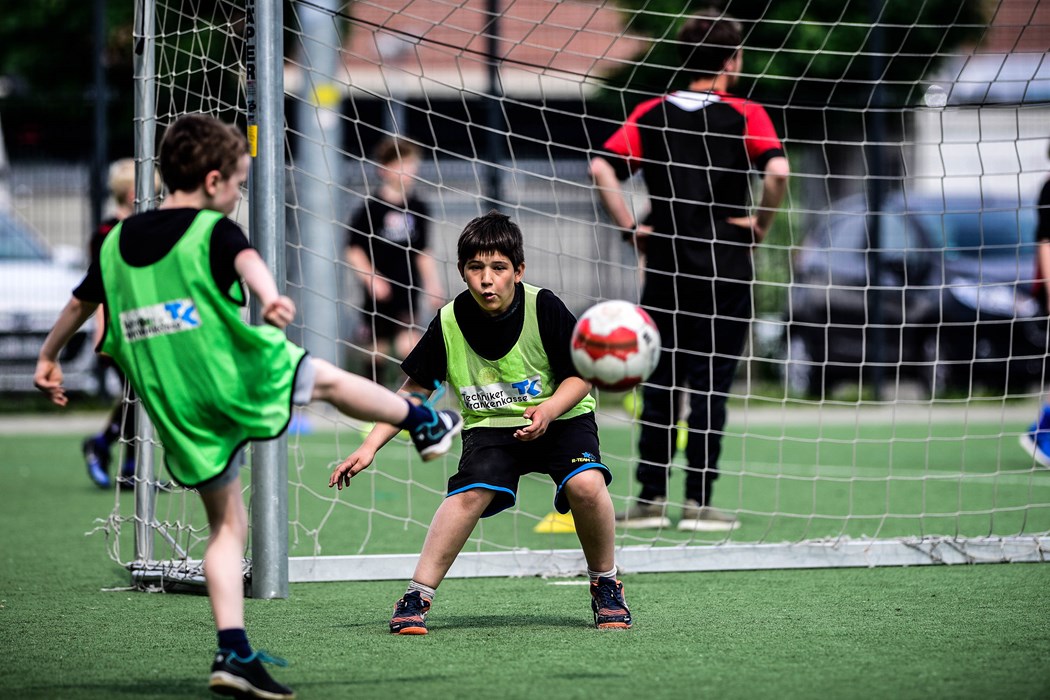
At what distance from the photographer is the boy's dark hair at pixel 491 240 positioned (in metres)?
4.27

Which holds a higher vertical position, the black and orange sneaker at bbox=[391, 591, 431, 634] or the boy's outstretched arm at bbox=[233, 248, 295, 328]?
the boy's outstretched arm at bbox=[233, 248, 295, 328]

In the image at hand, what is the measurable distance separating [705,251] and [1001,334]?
678 cm

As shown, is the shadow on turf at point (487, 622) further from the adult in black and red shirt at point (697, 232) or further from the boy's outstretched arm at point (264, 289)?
the adult in black and red shirt at point (697, 232)

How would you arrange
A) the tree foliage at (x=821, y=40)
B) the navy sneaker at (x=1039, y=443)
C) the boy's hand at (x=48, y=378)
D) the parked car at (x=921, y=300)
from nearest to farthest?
the boy's hand at (x=48, y=378), the navy sneaker at (x=1039, y=443), the parked car at (x=921, y=300), the tree foliage at (x=821, y=40)

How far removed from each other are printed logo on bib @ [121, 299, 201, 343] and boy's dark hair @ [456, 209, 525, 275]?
1.05 meters

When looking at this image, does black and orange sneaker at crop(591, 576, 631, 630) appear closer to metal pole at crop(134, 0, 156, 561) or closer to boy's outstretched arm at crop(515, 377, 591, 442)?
boy's outstretched arm at crop(515, 377, 591, 442)

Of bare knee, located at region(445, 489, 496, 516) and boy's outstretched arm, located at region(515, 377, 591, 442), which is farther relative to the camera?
bare knee, located at region(445, 489, 496, 516)

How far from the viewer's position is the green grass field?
353 centimetres

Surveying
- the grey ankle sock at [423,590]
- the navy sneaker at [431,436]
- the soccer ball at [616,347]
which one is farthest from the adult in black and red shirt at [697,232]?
the navy sneaker at [431,436]

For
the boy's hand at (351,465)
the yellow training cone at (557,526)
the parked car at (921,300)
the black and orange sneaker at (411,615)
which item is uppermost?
the parked car at (921,300)

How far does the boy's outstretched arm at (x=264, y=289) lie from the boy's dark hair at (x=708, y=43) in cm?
320

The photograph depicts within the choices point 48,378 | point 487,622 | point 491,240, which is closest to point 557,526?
point 487,622

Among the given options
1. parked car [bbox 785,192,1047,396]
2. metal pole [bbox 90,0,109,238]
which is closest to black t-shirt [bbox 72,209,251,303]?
parked car [bbox 785,192,1047,396]

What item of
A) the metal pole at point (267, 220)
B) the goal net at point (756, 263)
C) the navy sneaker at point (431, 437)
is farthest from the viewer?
the goal net at point (756, 263)
